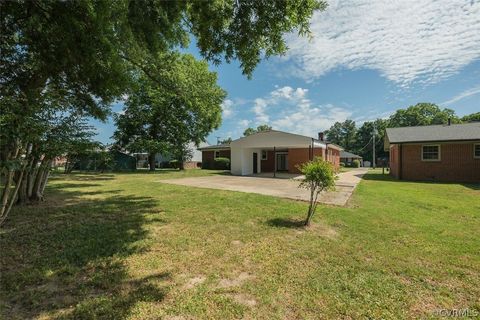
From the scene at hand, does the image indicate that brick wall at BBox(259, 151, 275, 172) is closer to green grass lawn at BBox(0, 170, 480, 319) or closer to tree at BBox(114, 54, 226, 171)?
tree at BBox(114, 54, 226, 171)

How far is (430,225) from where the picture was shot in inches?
251

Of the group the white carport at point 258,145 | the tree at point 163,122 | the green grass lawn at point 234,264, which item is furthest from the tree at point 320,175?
the tree at point 163,122

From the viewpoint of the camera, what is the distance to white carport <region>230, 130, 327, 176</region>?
68.0ft

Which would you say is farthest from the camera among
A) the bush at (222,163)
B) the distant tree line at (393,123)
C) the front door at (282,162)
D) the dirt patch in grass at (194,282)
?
the distant tree line at (393,123)

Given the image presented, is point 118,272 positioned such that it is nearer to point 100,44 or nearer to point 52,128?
point 52,128

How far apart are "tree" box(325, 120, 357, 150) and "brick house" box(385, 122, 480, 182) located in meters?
53.7

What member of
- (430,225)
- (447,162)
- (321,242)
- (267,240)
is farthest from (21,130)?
(447,162)

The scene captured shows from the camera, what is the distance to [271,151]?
2641 centimetres

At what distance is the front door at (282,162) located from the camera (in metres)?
26.1

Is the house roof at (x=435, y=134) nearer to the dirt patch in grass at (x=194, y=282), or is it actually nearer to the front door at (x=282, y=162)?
the front door at (x=282, y=162)

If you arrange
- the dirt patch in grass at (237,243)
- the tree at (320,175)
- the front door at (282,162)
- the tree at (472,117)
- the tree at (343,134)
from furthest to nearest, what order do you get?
the tree at (343,134) → the tree at (472,117) → the front door at (282,162) → the tree at (320,175) → the dirt patch in grass at (237,243)

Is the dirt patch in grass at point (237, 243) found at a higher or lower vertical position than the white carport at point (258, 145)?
lower

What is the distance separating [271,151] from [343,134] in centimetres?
6206

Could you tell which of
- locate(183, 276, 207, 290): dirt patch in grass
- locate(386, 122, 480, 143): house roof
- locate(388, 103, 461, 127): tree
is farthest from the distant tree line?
locate(183, 276, 207, 290): dirt patch in grass
